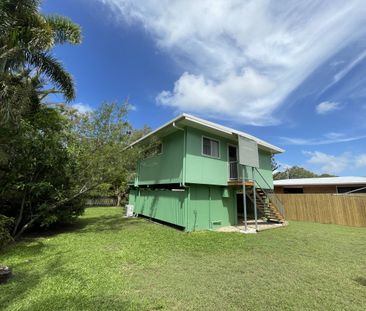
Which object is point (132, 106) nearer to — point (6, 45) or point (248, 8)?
point (6, 45)

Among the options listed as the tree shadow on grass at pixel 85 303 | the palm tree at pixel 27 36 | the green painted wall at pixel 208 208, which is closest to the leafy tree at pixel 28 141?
the palm tree at pixel 27 36

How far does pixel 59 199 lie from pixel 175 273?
6648mm

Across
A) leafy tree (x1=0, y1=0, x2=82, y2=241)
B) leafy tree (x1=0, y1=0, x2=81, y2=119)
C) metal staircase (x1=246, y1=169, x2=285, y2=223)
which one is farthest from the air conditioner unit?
leafy tree (x1=0, y1=0, x2=81, y2=119)

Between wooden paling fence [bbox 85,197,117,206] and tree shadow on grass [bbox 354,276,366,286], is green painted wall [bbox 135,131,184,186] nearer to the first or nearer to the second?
tree shadow on grass [bbox 354,276,366,286]

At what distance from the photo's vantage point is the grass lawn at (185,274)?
3686 millimetres

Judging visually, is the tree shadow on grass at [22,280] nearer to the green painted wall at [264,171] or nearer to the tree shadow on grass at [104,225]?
the tree shadow on grass at [104,225]

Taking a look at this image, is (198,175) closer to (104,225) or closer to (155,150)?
(155,150)

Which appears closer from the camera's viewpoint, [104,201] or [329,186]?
[329,186]

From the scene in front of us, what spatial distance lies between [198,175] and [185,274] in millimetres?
6081

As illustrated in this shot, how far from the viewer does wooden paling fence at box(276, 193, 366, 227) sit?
1266 centimetres

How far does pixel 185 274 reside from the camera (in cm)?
500

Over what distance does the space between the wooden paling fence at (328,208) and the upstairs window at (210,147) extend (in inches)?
289

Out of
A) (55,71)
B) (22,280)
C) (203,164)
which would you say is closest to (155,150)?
(203,164)

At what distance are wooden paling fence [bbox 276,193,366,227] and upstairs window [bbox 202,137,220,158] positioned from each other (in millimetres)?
7341
